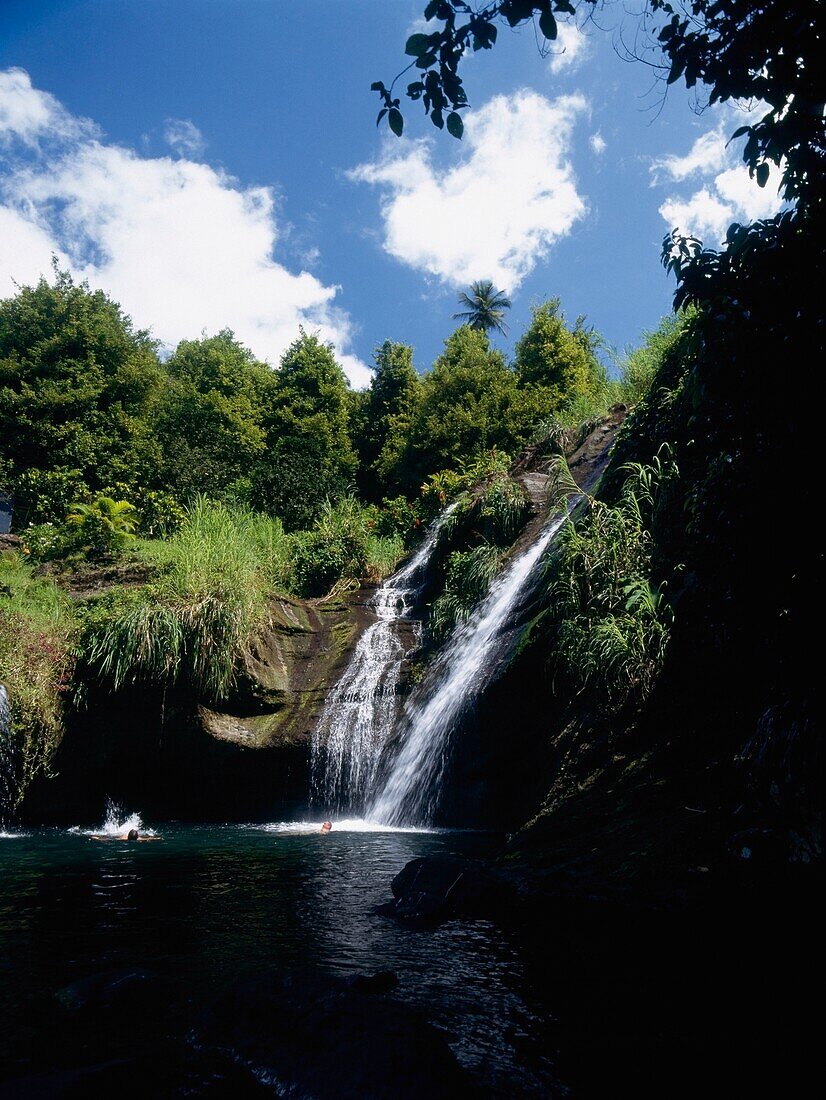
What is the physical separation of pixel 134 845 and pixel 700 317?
23.0ft

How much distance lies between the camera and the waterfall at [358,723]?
27.7 feet

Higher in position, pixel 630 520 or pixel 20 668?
pixel 630 520

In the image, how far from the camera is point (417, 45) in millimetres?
2500

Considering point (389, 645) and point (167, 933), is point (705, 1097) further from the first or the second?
point (389, 645)

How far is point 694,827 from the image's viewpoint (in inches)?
146

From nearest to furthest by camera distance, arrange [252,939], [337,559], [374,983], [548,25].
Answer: [548,25] < [374,983] < [252,939] < [337,559]

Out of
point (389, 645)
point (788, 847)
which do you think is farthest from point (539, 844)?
point (389, 645)

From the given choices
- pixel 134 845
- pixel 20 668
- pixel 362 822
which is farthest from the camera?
pixel 20 668

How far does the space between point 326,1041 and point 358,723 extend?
683 centimetres

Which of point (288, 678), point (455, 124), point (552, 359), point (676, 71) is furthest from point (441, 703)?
point (552, 359)

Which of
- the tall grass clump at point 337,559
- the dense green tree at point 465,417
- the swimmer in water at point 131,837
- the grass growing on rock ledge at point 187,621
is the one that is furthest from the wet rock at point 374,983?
the dense green tree at point 465,417

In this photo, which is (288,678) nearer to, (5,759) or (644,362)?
(5,759)

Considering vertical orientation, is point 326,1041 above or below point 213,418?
below

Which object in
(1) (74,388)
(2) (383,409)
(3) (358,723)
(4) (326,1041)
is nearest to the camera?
(4) (326,1041)
